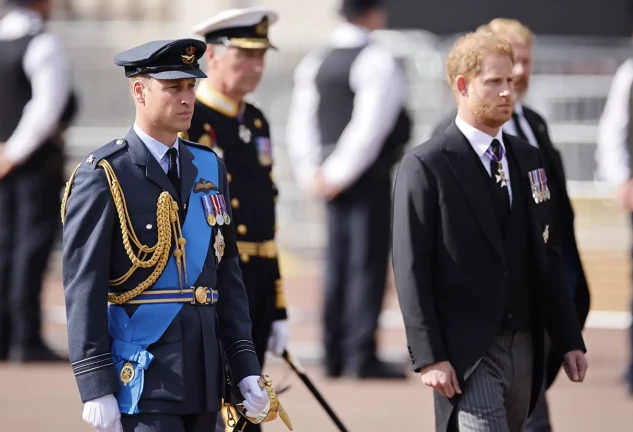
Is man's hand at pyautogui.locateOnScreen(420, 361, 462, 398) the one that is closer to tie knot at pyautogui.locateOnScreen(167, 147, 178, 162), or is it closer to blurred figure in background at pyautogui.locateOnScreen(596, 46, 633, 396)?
tie knot at pyautogui.locateOnScreen(167, 147, 178, 162)

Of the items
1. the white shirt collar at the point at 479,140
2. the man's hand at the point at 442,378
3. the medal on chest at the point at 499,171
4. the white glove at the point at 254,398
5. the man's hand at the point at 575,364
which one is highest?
the white shirt collar at the point at 479,140

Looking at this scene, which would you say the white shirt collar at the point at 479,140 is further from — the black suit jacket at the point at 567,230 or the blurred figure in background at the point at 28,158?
the blurred figure in background at the point at 28,158

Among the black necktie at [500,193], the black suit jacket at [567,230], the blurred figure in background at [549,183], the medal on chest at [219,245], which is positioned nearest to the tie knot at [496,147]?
the black necktie at [500,193]

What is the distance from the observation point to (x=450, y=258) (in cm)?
454

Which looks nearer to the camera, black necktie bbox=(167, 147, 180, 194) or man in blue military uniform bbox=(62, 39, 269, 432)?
man in blue military uniform bbox=(62, 39, 269, 432)

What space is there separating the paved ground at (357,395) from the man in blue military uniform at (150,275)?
5.94 ft

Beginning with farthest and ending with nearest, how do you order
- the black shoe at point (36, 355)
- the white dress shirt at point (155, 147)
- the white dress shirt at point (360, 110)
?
the black shoe at point (36, 355) < the white dress shirt at point (360, 110) < the white dress shirt at point (155, 147)

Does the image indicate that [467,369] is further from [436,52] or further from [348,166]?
[436,52]

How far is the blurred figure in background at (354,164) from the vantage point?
26.9 feet

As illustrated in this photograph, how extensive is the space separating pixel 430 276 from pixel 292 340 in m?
4.99

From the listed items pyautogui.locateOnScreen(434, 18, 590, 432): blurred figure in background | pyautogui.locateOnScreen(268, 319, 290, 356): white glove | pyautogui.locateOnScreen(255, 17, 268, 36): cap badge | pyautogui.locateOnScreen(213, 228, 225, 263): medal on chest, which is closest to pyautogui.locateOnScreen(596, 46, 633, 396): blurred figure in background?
pyautogui.locateOnScreen(434, 18, 590, 432): blurred figure in background

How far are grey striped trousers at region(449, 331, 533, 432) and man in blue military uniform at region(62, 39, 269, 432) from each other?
2.48 feet

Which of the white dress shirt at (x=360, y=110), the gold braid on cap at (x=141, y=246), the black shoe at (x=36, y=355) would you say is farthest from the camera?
the black shoe at (x=36, y=355)

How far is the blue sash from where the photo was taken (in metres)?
3.94
